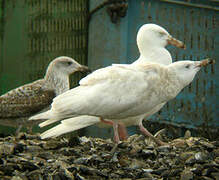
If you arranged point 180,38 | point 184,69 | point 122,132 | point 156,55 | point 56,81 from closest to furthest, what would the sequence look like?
1. point 184,69
2. point 122,132
3. point 156,55
4. point 56,81
5. point 180,38

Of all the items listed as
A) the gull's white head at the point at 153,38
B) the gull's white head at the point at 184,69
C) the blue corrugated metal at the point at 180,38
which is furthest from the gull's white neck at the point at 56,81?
the gull's white head at the point at 184,69

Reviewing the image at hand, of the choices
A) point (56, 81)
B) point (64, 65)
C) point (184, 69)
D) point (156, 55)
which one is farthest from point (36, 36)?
point (184, 69)

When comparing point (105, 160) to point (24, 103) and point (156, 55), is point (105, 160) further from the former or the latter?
point (24, 103)

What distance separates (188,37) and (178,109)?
1187 mm

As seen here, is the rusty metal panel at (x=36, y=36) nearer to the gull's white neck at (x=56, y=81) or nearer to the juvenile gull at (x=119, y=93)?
the gull's white neck at (x=56, y=81)

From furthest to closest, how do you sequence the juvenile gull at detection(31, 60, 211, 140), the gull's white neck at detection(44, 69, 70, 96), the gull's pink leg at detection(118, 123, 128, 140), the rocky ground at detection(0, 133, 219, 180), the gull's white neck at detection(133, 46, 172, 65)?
the gull's white neck at detection(44, 69, 70, 96), the gull's white neck at detection(133, 46, 172, 65), the gull's pink leg at detection(118, 123, 128, 140), the juvenile gull at detection(31, 60, 211, 140), the rocky ground at detection(0, 133, 219, 180)

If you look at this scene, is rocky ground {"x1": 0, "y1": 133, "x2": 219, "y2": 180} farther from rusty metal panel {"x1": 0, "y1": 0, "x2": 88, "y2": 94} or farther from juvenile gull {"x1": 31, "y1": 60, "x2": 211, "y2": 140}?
rusty metal panel {"x1": 0, "y1": 0, "x2": 88, "y2": 94}

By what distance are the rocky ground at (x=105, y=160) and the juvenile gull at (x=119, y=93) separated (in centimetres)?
38

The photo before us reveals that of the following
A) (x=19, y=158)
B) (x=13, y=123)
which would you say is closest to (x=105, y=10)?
(x=13, y=123)

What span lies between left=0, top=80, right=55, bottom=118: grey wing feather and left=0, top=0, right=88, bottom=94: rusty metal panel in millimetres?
1879

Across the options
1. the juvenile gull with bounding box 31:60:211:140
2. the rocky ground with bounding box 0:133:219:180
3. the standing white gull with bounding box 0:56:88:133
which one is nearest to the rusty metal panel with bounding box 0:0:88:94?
the standing white gull with bounding box 0:56:88:133

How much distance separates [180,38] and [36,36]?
2.54 m

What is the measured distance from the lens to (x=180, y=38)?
991cm

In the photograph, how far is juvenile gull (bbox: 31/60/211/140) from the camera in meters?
6.71
